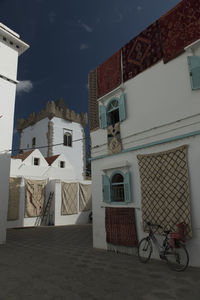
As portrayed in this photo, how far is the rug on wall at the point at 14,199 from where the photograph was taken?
47.3 feet

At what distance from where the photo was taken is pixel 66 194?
1672cm

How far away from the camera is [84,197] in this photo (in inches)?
706

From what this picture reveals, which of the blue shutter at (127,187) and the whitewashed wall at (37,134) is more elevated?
the whitewashed wall at (37,134)

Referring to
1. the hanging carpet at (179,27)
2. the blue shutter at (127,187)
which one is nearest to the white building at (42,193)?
the blue shutter at (127,187)

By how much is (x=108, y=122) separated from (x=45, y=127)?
19241 mm

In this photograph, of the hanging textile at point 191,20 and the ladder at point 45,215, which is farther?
the ladder at point 45,215

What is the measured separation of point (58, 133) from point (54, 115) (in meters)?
2.38

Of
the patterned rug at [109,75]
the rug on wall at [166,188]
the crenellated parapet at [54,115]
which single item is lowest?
the rug on wall at [166,188]

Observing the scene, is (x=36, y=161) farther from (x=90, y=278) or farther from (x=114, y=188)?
(x=90, y=278)

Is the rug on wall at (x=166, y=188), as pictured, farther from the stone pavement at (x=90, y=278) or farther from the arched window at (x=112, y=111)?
the arched window at (x=112, y=111)

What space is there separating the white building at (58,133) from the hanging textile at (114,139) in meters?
17.2

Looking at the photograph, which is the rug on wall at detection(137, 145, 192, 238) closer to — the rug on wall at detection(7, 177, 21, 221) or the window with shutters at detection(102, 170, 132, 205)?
the window with shutters at detection(102, 170, 132, 205)

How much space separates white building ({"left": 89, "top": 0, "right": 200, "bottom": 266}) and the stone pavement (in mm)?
1097

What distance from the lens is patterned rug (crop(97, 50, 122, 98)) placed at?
846 cm
